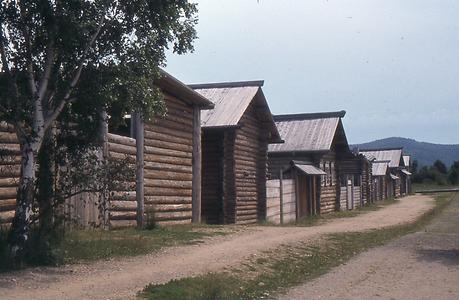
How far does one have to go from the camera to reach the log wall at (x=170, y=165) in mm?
21500

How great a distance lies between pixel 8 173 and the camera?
1532 centimetres

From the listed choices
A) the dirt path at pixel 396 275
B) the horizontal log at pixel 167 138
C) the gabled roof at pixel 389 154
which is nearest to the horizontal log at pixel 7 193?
the dirt path at pixel 396 275

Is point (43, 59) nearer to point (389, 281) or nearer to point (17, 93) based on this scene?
point (17, 93)

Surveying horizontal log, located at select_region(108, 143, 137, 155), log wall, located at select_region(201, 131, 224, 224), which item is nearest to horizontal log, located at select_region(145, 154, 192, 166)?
horizontal log, located at select_region(108, 143, 137, 155)

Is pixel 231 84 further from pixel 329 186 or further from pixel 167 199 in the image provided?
pixel 329 186

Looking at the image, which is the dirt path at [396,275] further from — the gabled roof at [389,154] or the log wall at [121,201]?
the gabled roof at [389,154]

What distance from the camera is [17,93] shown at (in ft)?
41.1

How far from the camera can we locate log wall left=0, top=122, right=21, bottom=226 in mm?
15039

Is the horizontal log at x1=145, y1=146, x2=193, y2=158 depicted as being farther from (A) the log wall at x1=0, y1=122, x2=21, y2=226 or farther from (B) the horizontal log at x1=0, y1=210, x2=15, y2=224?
(B) the horizontal log at x1=0, y1=210, x2=15, y2=224

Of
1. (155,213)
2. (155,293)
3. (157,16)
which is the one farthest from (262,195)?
(155,293)

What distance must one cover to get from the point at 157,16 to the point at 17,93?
2.88 meters

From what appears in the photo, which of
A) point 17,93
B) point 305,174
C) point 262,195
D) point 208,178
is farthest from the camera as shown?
point 305,174

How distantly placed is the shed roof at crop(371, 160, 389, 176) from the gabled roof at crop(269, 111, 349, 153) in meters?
23.7

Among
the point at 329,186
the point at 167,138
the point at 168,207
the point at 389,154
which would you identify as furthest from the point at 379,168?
the point at 167,138
